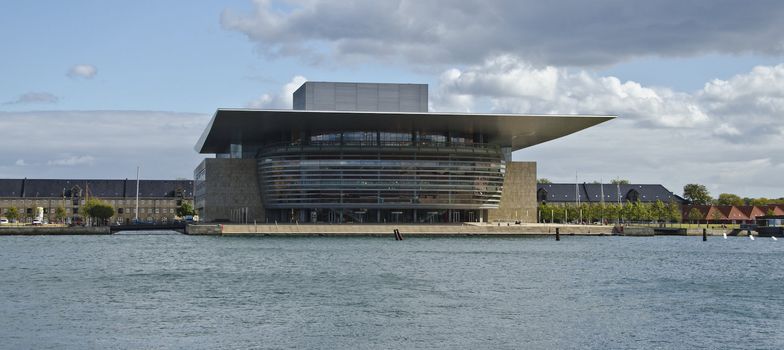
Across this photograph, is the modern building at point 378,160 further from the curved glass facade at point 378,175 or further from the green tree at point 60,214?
the green tree at point 60,214

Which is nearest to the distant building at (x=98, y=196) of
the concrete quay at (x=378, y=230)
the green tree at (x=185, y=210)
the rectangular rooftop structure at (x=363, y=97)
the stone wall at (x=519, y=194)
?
→ the green tree at (x=185, y=210)

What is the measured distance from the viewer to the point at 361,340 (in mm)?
22719

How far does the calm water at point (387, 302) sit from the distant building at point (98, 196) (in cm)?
10335

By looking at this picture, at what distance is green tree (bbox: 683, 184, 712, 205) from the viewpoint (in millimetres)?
167375

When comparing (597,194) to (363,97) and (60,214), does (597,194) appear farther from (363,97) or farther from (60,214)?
(60,214)

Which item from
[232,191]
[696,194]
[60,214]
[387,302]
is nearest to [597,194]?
[696,194]

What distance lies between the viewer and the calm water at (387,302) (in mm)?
23125

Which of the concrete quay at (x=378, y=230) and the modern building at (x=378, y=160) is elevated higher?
the modern building at (x=378, y=160)

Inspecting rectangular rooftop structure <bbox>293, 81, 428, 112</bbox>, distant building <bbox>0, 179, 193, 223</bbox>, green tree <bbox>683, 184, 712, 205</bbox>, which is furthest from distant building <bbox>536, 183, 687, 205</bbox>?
rectangular rooftop structure <bbox>293, 81, 428, 112</bbox>

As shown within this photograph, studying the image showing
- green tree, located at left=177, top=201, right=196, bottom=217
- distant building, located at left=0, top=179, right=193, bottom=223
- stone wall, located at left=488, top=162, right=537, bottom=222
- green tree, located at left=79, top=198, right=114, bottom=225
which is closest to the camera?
stone wall, located at left=488, top=162, right=537, bottom=222

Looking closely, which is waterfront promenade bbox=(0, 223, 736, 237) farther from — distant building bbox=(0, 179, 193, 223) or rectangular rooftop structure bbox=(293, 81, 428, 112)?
distant building bbox=(0, 179, 193, 223)

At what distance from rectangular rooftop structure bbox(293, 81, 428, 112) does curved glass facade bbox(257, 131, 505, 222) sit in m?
3.21

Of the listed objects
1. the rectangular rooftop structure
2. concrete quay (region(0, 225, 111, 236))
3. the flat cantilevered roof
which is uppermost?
the rectangular rooftop structure

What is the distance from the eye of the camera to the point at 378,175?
8962 centimetres
